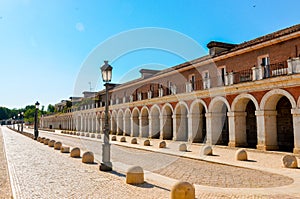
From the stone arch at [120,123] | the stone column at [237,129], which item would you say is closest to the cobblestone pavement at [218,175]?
the stone column at [237,129]

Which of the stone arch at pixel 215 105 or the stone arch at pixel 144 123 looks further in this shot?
the stone arch at pixel 144 123

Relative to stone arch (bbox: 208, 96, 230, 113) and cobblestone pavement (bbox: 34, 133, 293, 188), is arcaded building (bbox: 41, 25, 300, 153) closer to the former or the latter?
stone arch (bbox: 208, 96, 230, 113)

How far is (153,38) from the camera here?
20.0 m

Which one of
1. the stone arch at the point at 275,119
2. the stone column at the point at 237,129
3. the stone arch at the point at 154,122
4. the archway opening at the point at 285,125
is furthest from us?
the stone arch at the point at 154,122

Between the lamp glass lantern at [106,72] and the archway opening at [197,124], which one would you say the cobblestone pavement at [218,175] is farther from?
the archway opening at [197,124]

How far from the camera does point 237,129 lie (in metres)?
20.2

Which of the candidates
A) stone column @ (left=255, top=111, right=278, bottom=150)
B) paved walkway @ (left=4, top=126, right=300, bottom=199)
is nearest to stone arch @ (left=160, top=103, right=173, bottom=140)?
stone column @ (left=255, top=111, right=278, bottom=150)

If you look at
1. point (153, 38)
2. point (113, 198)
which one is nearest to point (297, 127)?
point (153, 38)

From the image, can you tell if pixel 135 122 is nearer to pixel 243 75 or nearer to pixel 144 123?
pixel 144 123

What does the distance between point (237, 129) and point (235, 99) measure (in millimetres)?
2298

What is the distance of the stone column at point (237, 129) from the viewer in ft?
66.1

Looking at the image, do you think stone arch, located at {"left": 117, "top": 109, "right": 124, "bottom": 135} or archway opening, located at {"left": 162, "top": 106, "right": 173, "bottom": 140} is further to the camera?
stone arch, located at {"left": 117, "top": 109, "right": 124, "bottom": 135}

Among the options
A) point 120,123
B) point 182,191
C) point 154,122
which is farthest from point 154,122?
point 182,191

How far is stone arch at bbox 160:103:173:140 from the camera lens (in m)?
29.7
